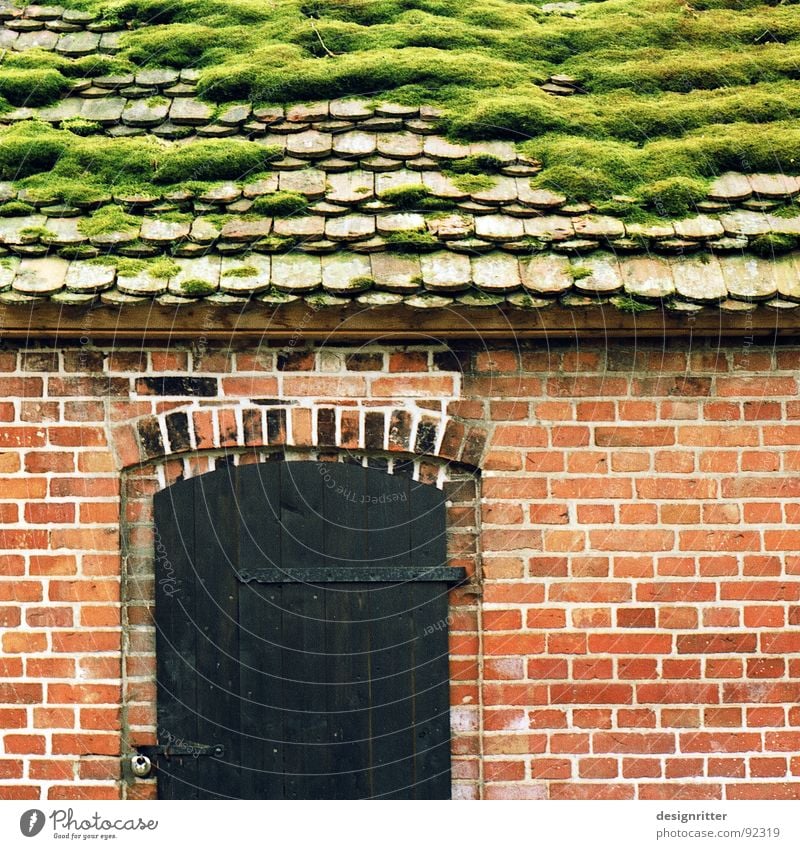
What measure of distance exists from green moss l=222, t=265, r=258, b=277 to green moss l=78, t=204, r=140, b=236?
1.81ft

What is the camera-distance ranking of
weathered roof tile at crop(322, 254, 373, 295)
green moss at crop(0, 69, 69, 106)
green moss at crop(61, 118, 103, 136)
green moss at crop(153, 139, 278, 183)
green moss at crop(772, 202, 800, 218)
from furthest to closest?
green moss at crop(0, 69, 69, 106)
green moss at crop(61, 118, 103, 136)
green moss at crop(153, 139, 278, 183)
green moss at crop(772, 202, 800, 218)
weathered roof tile at crop(322, 254, 373, 295)

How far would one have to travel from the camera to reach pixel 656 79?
5.23 metres

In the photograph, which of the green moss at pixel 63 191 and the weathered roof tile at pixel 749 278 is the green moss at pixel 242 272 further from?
the weathered roof tile at pixel 749 278

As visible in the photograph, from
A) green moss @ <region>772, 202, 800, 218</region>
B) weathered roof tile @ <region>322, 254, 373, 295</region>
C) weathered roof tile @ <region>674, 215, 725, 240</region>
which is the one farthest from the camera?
green moss @ <region>772, 202, 800, 218</region>

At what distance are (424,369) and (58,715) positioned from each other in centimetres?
218

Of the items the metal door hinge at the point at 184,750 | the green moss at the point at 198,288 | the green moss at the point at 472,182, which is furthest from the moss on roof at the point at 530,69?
the metal door hinge at the point at 184,750

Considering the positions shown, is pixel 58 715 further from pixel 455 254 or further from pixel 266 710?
pixel 455 254

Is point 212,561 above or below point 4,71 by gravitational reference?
below

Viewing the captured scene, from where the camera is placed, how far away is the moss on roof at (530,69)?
15.5 ft

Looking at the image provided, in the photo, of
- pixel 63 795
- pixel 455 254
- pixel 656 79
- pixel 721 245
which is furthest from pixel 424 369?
pixel 63 795

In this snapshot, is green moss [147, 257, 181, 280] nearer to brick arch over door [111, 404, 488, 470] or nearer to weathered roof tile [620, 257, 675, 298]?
brick arch over door [111, 404, 488, 470]

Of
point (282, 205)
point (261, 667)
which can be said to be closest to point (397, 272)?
point (282, 205)
